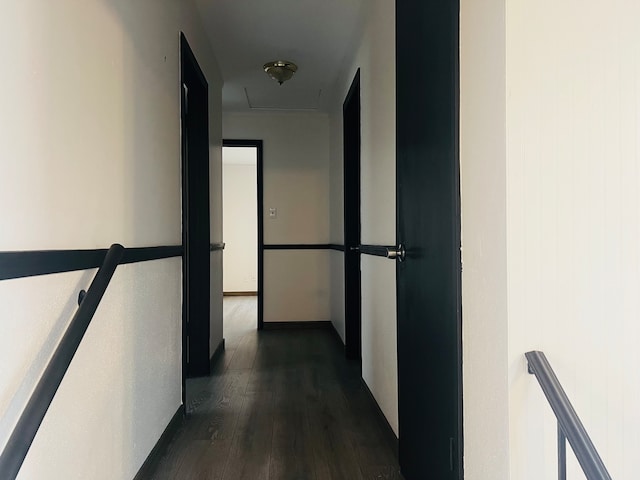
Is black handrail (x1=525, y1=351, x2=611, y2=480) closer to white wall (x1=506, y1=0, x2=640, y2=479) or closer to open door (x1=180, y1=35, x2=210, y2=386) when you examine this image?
white wall (x1=506, y1=0, x2=640, y2=479)

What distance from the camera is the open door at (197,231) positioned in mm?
2896

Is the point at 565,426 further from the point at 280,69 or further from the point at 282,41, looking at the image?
the point at 280,69

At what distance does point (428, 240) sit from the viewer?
1.43m

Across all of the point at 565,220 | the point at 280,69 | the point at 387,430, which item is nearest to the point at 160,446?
the point at 387,430

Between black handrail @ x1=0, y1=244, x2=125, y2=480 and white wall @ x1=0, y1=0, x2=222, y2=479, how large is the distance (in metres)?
0.04

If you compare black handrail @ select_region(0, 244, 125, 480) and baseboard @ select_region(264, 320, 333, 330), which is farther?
baseboard @ select_region(264, 320, 333, 330)

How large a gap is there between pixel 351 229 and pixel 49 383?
275cm

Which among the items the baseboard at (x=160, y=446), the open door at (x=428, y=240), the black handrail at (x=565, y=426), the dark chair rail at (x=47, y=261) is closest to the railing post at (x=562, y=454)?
the black handrail at (x=565, y=426)

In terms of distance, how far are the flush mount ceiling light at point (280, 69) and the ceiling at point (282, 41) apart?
0.14 feet

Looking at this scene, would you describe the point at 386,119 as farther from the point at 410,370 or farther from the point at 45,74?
the point at 45,74

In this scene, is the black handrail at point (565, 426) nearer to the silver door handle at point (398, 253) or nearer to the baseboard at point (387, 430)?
the silver door handle at point (398, 253)

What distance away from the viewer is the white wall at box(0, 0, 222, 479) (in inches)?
35.7

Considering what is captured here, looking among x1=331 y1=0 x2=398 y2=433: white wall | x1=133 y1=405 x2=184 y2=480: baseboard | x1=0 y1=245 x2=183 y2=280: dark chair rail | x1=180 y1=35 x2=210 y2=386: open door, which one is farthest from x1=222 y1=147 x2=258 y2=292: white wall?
x1=0 y1=245 x2=183 y2=280: dark chair rail

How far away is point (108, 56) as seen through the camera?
1358 millimetres
